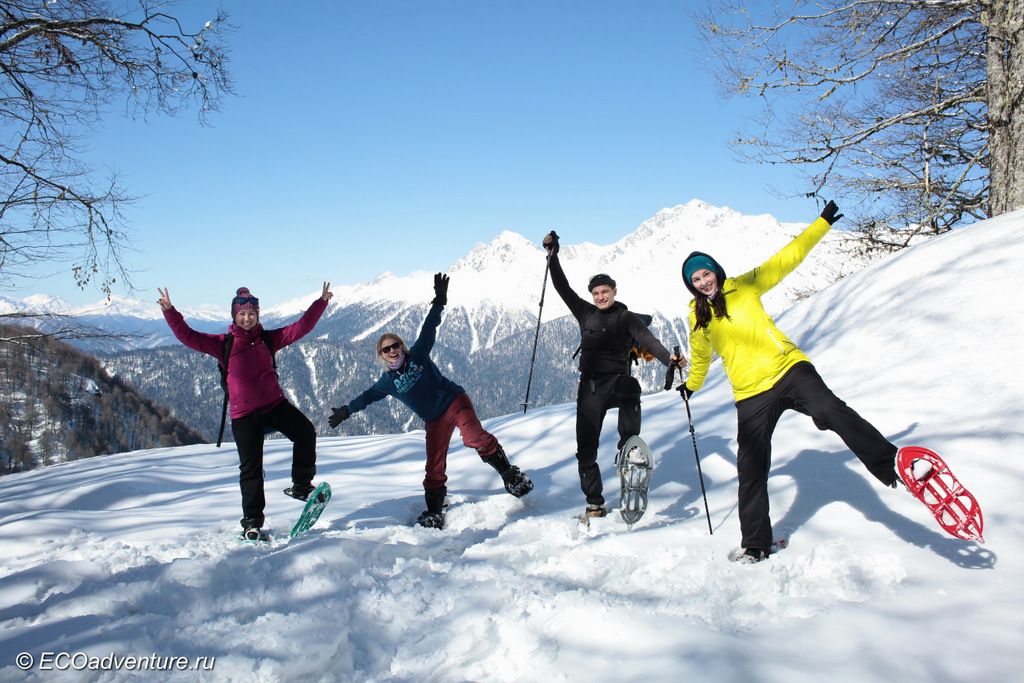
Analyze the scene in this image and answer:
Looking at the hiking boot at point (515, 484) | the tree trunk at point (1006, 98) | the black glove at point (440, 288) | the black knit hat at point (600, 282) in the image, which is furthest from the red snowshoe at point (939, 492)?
the tree trunk at point (1006, 98)

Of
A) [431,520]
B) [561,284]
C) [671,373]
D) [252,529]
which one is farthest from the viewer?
[561,284]

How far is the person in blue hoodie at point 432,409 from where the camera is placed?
545 centimetres

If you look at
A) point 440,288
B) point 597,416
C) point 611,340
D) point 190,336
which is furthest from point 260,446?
point 611,340

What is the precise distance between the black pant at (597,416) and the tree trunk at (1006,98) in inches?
320

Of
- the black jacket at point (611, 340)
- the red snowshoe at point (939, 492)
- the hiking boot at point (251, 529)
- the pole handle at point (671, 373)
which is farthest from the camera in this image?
the black jacket at point (611, 340)

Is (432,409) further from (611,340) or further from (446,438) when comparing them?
(611,340)

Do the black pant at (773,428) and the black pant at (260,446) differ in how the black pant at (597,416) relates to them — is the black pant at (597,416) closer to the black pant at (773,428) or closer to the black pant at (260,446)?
the black pant at (773,428)

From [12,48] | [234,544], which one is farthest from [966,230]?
[12,48]

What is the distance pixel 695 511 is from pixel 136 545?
480 cm

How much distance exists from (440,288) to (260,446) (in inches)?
91.7

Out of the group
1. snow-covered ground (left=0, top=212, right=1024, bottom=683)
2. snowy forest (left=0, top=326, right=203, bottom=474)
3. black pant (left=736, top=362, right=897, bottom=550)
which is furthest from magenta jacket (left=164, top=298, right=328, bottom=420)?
snowy forest (left=0, top=326, right=203, bottom=474)

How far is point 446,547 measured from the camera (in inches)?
177

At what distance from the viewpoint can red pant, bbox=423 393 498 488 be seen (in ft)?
18.1

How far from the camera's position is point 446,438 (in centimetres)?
559
